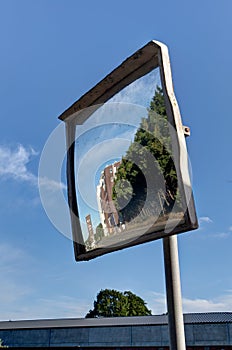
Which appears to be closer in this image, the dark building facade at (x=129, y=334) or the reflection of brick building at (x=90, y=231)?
the reflection of brick building at (x=90, y=231)

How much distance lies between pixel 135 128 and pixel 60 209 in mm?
611

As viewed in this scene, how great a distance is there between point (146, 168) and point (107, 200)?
0.35 meters

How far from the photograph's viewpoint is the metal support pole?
172 centimetres

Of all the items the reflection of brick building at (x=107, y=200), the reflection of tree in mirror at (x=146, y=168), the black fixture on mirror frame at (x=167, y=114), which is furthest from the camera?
the reflection of brick building at (x=107, y=200)

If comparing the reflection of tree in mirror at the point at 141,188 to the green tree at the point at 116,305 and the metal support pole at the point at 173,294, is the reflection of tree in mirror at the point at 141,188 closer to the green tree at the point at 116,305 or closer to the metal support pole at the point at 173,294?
the metal support pole at the point at 173,294

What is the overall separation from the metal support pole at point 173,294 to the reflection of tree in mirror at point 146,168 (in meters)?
0.17

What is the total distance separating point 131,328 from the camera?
15.2m

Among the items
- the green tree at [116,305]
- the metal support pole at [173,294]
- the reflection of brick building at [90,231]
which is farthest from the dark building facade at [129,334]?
the metal support pole at [173,294]

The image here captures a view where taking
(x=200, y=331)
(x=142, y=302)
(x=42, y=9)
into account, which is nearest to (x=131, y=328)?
(x=200, y=331)

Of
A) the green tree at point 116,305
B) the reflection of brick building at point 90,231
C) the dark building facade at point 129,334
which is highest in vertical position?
the green tree at point 116,305

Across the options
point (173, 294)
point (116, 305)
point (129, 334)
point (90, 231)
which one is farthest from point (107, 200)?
point (116, 305)

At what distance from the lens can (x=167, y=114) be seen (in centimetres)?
168

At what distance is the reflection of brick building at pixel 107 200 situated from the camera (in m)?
2.05

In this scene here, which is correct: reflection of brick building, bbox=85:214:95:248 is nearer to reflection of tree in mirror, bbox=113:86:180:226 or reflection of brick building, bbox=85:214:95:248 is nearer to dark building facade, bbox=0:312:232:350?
reflection of tree in mirror, bbox=113:86:180:226
